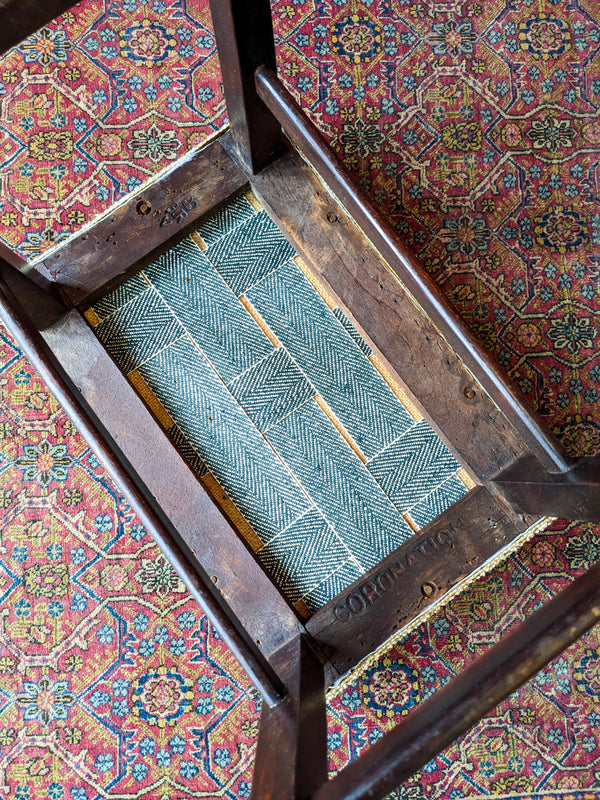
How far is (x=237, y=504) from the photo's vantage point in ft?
6.24

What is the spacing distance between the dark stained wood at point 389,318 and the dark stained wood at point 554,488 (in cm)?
7

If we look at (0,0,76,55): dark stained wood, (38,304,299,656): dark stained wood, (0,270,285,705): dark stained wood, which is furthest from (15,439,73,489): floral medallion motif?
(0,0,76,55): dark stained wood

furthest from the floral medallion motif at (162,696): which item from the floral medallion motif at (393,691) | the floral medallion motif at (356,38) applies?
the floral medallion motif at (356,38)

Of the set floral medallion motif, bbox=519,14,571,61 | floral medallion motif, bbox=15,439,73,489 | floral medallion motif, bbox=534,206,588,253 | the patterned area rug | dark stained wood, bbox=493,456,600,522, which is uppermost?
the patterned area rug

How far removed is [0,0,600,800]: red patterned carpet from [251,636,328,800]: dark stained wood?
69 cm

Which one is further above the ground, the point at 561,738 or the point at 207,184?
the point at 207,184

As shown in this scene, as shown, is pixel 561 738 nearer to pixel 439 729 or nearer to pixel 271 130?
pixel 439 729

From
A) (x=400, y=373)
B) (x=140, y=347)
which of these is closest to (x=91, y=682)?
(x=140, y=347)

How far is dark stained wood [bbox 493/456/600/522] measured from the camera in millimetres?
1407

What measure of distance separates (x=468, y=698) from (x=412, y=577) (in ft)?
2.49

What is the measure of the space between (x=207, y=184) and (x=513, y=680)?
59.8 inches

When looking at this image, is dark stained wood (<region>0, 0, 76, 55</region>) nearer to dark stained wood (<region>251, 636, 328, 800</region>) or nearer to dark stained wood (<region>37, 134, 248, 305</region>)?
dark stained wood (<region>37, 134, 248, 305</region>)

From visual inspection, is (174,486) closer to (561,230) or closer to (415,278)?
(415,278)

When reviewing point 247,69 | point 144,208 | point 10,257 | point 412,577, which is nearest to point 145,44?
point 144,208
